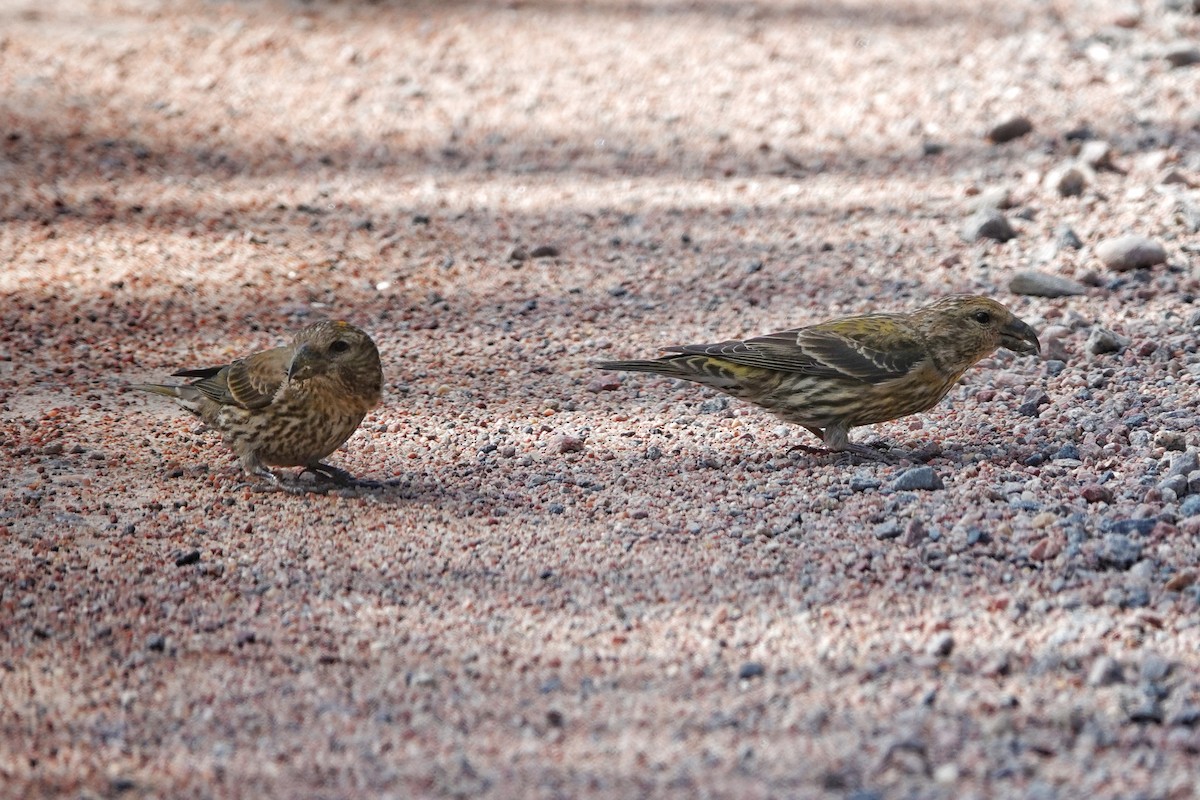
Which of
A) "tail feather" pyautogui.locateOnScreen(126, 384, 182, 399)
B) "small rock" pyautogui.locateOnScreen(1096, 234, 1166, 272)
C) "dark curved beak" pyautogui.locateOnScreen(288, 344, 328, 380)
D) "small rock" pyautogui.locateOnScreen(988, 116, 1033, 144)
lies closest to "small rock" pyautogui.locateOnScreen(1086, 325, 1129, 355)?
"small rock" pyautogui.locateOnScreen(1096, 234, 1166, 272)

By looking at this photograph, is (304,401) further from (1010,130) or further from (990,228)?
(1010,130)

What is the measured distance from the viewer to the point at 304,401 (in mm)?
6344

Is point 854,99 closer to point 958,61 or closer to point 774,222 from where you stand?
point 958,61

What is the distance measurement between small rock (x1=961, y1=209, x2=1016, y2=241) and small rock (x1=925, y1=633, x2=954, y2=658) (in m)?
4.89

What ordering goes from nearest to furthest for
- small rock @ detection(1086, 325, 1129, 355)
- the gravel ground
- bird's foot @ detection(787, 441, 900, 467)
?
the gravel ground → bird's foot @ detection(787, 441, 900, 467) → small rock @ detection(1086, 325, 1129, 355)

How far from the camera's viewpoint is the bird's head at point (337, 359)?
6.35 metres

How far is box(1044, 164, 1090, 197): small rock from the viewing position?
9555mm

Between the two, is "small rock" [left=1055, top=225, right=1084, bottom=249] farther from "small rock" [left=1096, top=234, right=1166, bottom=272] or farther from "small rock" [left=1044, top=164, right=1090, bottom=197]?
"small rock" [left=1044, top=164, right=1090, bottom=197]

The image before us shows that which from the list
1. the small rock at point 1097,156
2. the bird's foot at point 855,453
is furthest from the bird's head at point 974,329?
the small rock at point 1097,156

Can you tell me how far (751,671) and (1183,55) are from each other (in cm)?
825

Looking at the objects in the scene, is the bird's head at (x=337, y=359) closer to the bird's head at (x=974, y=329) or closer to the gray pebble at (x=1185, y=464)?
the bird's head at (x=974, y=329)

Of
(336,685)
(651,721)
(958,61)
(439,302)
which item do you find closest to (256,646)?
(336,685)

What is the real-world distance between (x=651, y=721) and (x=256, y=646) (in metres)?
1.42

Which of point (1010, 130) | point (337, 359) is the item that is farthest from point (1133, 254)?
point (337, 359)
